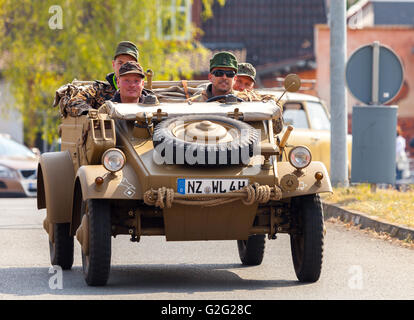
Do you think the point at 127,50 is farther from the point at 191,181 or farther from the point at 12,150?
the point at 12,150

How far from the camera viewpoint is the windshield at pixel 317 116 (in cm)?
2058

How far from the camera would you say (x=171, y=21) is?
32.1 meters

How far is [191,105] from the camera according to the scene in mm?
10070

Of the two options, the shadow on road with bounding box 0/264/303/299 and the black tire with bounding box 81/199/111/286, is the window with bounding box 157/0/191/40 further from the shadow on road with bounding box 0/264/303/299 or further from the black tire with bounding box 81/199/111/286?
the black tire with bounding box 81/199/111/286

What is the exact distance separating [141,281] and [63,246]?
1073 millimetres

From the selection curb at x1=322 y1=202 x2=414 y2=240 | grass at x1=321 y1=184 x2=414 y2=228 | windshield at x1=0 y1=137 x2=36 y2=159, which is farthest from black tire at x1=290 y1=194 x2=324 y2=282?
windshield at x1=0 y1=137 x2=36 y2=159

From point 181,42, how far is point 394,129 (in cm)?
1577

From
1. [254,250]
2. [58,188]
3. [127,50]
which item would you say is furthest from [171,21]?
[58,188]

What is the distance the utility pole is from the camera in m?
19.2

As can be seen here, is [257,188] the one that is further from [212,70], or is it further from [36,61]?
[36,61]

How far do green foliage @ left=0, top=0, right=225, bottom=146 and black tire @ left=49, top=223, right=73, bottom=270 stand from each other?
1873cm

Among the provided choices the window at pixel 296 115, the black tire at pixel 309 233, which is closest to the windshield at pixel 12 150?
the window at pixel 296 115

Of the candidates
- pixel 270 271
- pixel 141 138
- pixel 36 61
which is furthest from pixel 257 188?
pixel 36 61
